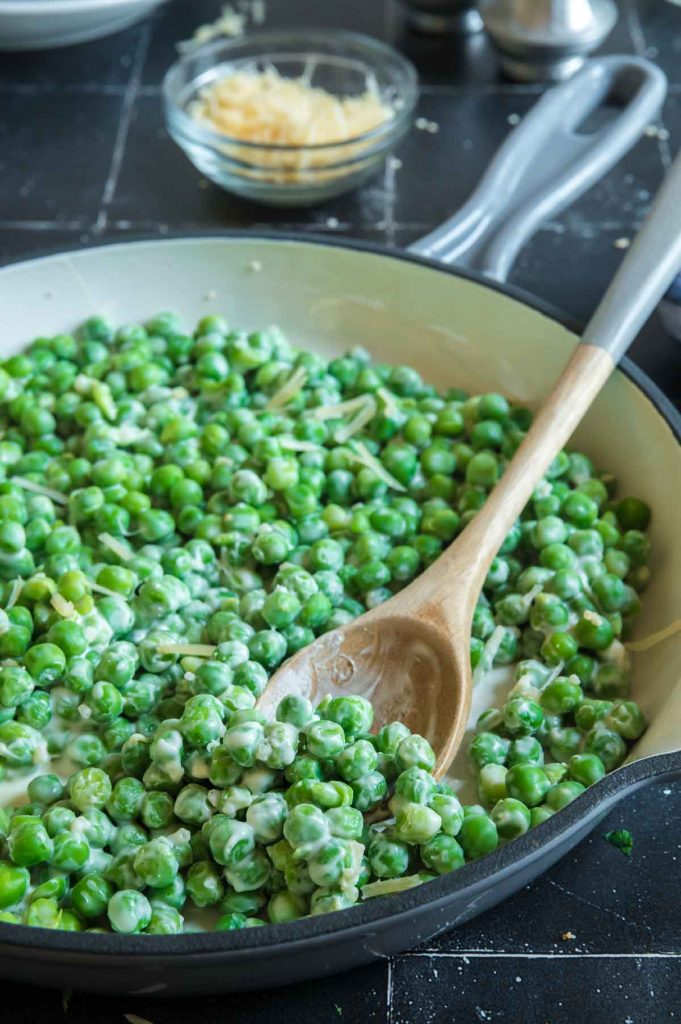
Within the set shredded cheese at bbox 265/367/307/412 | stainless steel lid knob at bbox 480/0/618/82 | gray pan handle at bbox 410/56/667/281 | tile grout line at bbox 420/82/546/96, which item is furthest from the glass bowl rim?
shredded cheese at bbox 265/367/307/412

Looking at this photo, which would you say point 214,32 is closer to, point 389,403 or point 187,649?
point 389,403

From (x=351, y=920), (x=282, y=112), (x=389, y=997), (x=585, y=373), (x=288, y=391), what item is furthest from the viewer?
Result: (x=282, y=112)

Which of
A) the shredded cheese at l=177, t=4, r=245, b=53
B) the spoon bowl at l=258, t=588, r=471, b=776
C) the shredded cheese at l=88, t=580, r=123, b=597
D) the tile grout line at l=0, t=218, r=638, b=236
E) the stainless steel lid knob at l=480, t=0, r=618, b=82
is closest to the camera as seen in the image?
the spoon bowl at l=258, t=588, r=471, b=776

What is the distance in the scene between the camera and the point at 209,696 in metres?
1.22

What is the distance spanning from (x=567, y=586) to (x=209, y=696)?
48cm

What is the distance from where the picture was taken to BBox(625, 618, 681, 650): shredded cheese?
1355 millimetres

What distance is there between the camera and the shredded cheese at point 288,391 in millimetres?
1677

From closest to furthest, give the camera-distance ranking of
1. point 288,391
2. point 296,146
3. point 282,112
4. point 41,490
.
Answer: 1. point 41,490
2. point 288,391
3. point 296,146
4. point 282,112

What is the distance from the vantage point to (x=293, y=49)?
8.15ft

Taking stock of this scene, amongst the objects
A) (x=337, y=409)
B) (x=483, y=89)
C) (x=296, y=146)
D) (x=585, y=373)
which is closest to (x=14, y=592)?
(x=337, y=409)

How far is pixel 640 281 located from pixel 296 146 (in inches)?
33.3

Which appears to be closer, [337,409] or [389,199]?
[337,409]

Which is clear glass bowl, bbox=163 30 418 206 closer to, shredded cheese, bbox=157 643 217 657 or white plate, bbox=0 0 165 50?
white plate, bbox=0 0 165 50

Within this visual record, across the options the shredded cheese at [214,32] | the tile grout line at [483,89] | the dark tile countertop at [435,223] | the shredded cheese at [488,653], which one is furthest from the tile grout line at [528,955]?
the shredded cheese at [214,32]
